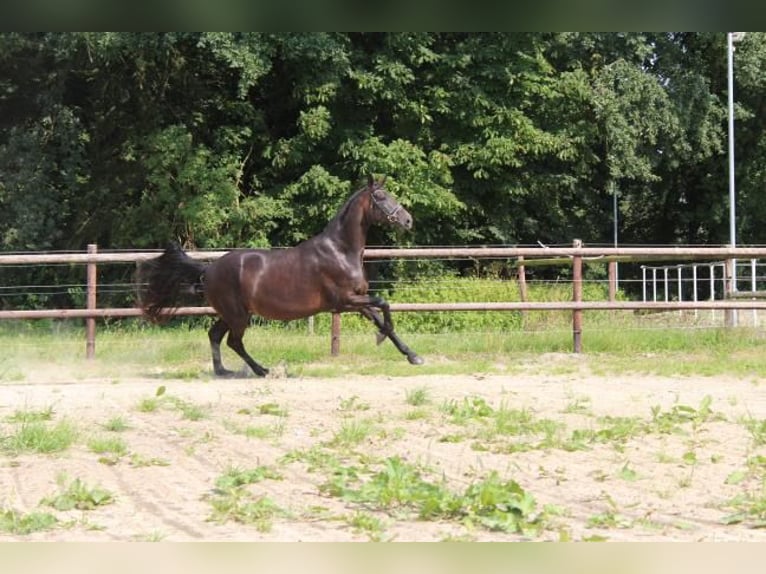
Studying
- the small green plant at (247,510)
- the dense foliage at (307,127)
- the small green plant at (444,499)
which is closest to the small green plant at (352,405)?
the small green plant at (444,499)

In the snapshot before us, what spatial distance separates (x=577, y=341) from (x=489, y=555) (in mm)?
8758

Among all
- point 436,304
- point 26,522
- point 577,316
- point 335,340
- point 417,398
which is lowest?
point 26,522

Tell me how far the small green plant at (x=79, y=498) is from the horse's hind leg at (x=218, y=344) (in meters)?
4.77

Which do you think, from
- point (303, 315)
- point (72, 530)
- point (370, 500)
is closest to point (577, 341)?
point (303, 315)

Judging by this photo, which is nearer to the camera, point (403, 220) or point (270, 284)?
point (403, 220)

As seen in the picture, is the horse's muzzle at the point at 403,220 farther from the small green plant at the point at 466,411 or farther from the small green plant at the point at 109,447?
the small green plant at the point at 109,447

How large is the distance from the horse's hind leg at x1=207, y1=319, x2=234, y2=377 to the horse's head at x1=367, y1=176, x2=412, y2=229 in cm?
199

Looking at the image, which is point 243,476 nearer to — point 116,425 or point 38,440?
point 38,440

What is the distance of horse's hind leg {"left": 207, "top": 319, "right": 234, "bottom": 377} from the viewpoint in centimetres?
860

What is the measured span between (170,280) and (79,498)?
5.19m

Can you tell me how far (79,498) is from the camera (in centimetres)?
370

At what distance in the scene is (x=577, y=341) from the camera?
10.4 m

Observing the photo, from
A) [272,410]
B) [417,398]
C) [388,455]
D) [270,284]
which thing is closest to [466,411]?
[417,398]
